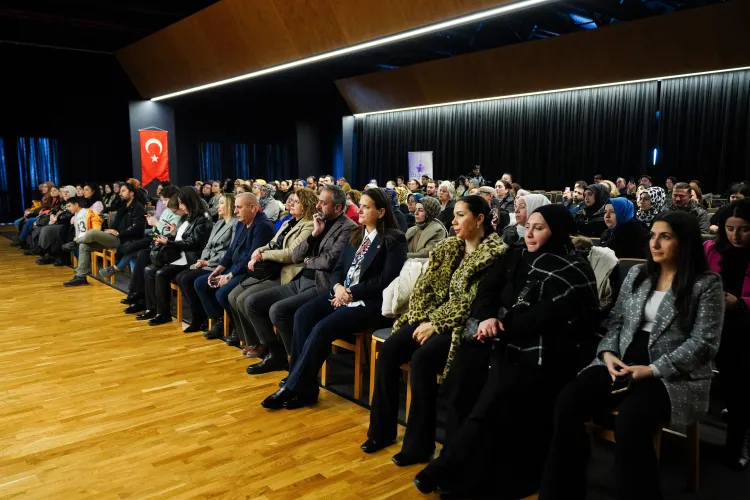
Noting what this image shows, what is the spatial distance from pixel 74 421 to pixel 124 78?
455 inches

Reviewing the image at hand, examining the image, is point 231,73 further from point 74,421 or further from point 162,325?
point 74,421

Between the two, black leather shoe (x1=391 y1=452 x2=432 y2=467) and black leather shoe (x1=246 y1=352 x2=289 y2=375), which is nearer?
black leather shoe (x1=391 y1=452 x2=432 y2=467)

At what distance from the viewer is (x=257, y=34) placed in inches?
335

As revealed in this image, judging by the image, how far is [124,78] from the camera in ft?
42.6

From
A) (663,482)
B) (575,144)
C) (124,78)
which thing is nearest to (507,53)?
(575,144)

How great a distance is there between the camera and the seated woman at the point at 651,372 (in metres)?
2.16

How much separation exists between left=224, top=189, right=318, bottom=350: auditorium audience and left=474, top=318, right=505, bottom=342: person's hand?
6.10 ft

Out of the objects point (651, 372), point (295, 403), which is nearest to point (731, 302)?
point (651, 372)

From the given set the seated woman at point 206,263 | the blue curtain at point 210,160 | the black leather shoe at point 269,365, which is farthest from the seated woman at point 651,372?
the blue curtain at point 210,160

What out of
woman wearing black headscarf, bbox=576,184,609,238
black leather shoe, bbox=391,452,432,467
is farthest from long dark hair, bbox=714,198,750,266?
woman wearing black headscarf, bbox=576,184,609,238

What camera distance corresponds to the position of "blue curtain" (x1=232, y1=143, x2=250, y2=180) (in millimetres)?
16938

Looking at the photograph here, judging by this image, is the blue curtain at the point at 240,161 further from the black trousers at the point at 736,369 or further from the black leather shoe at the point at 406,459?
the black trousers at the point at 736,369

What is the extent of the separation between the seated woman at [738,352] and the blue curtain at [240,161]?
Result: 50.5 ft

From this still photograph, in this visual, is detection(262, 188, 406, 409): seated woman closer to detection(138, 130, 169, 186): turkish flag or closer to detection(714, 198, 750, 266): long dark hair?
detection(714, 198, 750, 266): long dark hair
